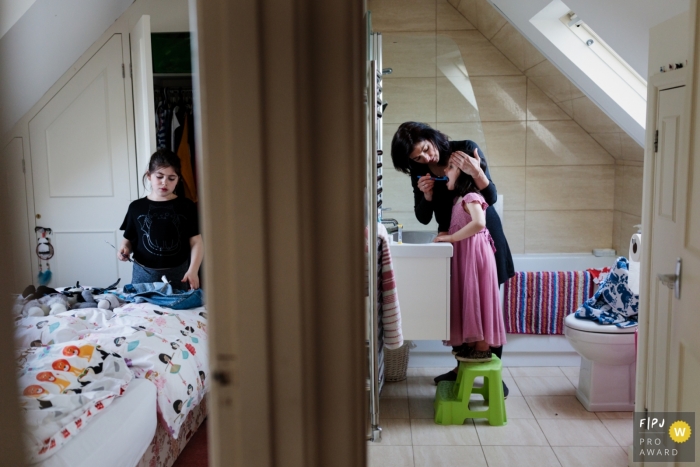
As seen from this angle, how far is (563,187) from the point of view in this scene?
427cm

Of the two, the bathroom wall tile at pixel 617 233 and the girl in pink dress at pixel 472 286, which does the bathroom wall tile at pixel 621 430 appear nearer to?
the girl in pink dress at pixel 472 286

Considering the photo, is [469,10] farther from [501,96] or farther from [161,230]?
[161,230]

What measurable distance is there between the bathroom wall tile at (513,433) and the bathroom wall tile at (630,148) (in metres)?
1.70

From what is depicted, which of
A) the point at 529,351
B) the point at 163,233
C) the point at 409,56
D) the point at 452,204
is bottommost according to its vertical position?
the point at 529,351

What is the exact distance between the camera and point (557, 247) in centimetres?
428

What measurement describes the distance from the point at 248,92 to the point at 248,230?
93 millimetres

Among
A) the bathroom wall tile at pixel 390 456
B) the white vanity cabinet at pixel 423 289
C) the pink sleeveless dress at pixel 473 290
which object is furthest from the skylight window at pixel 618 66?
the bathroom wall tile at pixel 390 456

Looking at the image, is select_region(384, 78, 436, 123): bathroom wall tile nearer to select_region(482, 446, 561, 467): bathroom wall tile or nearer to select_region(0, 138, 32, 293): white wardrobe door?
select_region(482, 446, 561, 467): bathroom wall tile

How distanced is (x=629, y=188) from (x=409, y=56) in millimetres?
1622

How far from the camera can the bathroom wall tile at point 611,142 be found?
3896mm

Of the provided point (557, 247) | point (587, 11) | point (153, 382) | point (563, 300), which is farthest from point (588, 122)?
point (153, 382)

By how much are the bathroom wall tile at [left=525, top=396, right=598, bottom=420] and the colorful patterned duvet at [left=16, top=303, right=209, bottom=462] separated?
169cm

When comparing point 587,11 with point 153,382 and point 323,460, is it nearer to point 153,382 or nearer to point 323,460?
point 153,382

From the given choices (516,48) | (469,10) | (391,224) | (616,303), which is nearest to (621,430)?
(616,303)
